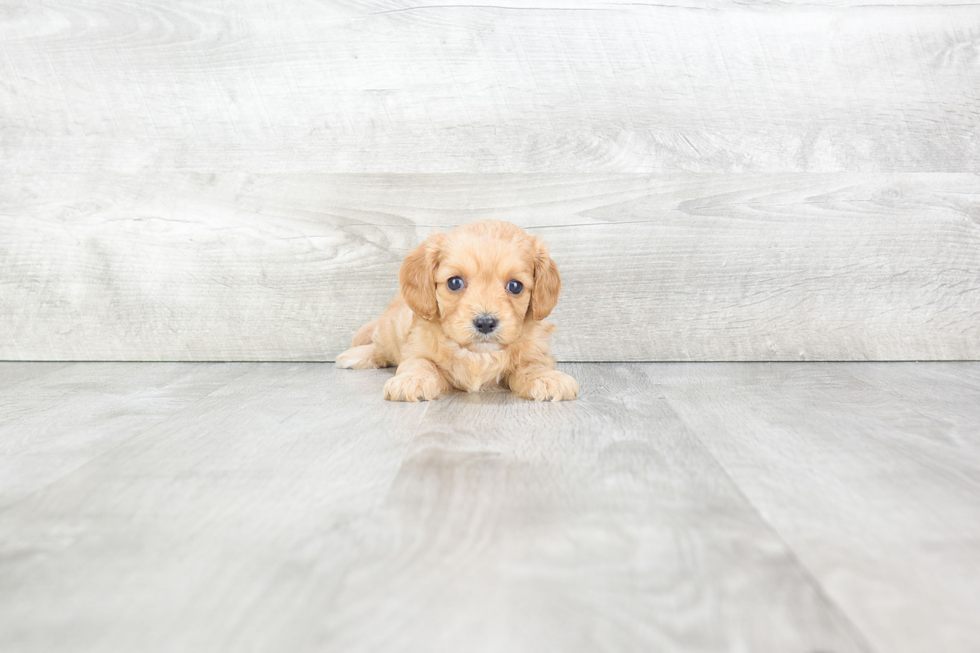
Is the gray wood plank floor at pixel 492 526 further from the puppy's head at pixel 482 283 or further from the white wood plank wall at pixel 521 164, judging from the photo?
the white wood plank wall at pixel 521 164

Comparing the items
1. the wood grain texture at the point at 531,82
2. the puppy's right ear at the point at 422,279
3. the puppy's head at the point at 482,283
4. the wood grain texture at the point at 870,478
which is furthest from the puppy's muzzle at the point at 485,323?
the wood grain texture at the point at 531,82

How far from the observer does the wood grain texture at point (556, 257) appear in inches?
86.5

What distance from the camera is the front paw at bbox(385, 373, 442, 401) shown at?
5.36 ft

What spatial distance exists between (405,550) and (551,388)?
0.88 m

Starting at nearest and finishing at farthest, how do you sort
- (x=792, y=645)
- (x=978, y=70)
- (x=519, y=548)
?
(x=792, y=645) < (x=519, y=548) < (x=978, y=70)

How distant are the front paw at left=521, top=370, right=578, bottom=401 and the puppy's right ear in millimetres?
278

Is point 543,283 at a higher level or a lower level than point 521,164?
lower

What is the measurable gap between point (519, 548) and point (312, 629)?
25 centimetres

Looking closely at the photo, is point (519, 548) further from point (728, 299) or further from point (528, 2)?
point (528, 2)

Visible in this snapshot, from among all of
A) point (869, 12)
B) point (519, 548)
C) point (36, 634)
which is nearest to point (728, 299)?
point (869, 12)

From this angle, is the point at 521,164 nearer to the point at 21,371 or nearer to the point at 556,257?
the point at 556,257

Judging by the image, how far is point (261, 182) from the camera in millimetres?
2256

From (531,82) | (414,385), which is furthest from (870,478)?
(531,82)

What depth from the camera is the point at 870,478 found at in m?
1.05
